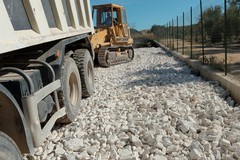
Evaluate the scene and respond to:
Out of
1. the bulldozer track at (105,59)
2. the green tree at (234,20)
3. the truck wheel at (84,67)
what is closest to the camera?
the truck wheel at (84,67)

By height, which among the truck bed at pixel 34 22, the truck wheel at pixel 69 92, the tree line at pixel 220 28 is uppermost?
the truck bed at pixel 34 22

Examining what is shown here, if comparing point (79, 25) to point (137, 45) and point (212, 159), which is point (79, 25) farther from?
point (137, 45)

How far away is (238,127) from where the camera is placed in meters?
4.97

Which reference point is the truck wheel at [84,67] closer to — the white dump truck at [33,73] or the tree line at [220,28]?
the white dump truck at [33,73]

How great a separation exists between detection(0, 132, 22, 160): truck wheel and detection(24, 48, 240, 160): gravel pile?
1.32m

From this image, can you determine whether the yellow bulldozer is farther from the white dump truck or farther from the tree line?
the white dump truck

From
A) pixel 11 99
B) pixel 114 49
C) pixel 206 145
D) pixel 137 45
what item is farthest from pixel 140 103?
pixel 137 45

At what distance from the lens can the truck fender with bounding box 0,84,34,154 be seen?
324 centimetres

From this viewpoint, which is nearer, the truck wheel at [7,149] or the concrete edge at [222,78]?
the truck wheel at [7,149]

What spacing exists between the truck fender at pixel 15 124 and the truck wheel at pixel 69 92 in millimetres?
1892

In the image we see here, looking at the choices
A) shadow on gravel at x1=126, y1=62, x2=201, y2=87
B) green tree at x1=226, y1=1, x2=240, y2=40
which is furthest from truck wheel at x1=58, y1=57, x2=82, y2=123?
green tree at x1=226, y1=1, x2=240, y2=40

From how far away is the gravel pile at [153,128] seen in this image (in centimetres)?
438

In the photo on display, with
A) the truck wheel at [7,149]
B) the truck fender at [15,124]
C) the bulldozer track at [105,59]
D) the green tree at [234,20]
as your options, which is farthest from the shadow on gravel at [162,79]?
the green tree at [234,20]

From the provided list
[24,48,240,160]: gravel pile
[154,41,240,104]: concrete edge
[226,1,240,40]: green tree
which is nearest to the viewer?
[24,48,240,160]: gravel pile
